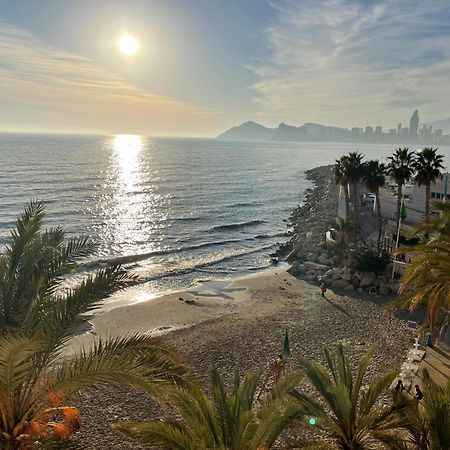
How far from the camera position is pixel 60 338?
21.5 feet

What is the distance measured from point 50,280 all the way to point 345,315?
17.8 meters

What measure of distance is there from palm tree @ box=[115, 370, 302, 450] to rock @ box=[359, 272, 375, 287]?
1935cm

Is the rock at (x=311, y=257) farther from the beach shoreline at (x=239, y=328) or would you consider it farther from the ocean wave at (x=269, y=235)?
the ocean wave at (x=269, y=235)

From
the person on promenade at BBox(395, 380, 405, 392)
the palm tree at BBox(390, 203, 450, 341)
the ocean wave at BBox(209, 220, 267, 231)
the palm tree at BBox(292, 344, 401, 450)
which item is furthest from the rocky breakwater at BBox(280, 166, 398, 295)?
the palm tree at BBox(292, 344, 401, 450)

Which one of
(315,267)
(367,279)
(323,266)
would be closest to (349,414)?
(367,279)

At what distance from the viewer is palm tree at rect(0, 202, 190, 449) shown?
5.43 metres

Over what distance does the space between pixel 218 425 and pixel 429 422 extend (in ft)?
12.5

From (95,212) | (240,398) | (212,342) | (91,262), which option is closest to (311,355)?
(212,342)

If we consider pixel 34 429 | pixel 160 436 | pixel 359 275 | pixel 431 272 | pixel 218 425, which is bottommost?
pixel 359 275

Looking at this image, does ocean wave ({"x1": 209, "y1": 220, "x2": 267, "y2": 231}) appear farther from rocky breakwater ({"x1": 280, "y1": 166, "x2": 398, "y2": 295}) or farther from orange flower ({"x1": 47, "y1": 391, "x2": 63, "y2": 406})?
orange flower ({"x1": 47, "y1": 391, "x2": 63, "y2": 406})

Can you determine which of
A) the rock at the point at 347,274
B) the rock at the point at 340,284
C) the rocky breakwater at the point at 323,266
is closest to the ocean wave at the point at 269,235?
the rocky breakwater at the point at 323,266

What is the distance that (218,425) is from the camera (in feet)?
22.4

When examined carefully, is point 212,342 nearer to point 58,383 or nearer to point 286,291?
point 286,291

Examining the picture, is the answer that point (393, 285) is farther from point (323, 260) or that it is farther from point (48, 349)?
point (48, 349)
